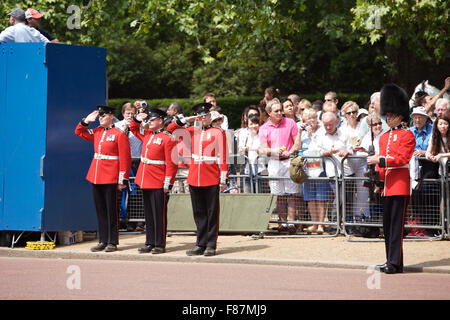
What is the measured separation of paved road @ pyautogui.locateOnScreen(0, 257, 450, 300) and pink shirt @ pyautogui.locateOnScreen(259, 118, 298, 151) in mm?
3226

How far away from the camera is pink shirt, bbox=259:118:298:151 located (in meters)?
13.9

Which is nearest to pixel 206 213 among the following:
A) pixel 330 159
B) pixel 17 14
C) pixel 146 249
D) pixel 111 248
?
pixel 146 249

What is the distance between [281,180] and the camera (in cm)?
1382

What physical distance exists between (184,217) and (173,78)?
26.2 meters

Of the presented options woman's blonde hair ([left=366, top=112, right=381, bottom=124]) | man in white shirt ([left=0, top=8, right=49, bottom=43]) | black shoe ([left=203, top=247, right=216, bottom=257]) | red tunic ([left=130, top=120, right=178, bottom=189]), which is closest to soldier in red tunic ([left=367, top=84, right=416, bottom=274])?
black shoe ([left=203, top=247, right=216, bottom=257])

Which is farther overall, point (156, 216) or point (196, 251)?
point (156, 216)

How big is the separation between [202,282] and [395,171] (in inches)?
108

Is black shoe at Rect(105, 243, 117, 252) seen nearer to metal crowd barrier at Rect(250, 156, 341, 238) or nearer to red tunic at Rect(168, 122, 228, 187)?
red tunic at Rect(168, 122, 228, 187)

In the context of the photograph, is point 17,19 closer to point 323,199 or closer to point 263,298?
point 323,199

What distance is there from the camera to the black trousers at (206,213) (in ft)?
39.2

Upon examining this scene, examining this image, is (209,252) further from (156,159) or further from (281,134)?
(281,134)

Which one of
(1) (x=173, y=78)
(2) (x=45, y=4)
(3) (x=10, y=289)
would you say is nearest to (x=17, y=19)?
(3) (x=10, y=289)

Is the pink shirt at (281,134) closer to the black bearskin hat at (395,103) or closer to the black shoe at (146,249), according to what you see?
the black shoe at (146,249)

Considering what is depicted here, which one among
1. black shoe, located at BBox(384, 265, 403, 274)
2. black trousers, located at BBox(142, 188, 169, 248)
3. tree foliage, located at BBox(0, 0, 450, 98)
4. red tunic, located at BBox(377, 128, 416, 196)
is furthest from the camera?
tree foliage, located at BBox(0, 0, 450, 98)
